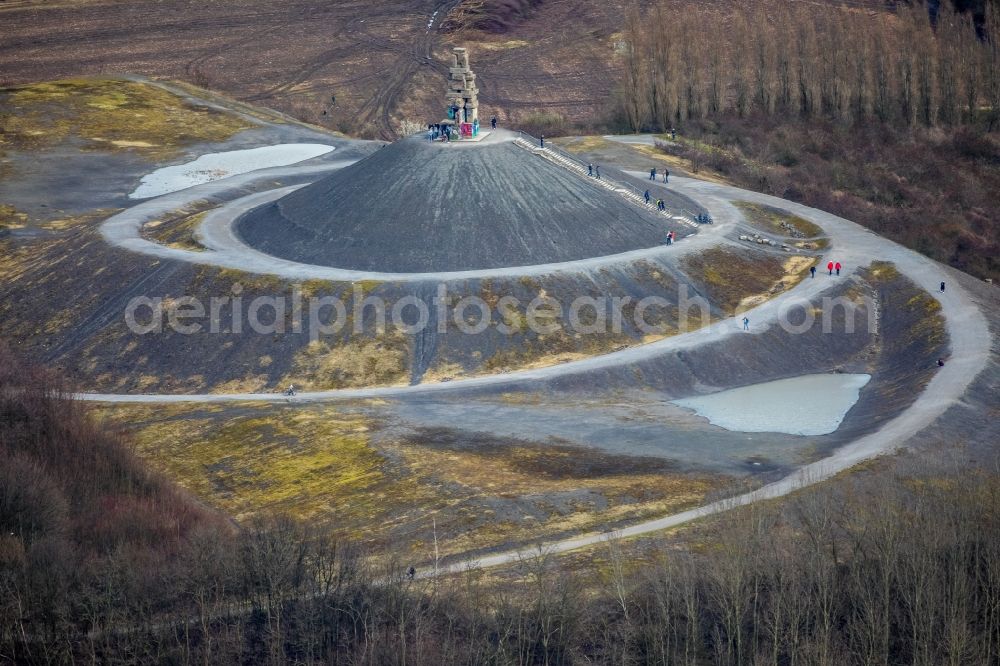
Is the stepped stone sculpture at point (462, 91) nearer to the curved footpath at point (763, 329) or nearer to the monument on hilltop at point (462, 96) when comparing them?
the monument on hilltop at point (462, 96)

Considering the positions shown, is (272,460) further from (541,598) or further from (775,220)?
(775,220)

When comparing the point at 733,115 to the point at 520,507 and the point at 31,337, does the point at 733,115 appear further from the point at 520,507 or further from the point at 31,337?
the point at 520,507

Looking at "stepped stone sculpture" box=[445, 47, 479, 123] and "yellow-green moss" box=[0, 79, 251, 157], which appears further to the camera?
"yellow-green moss" box=[0, 79, 251, 157]

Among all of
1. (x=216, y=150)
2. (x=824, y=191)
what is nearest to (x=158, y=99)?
(x=216, y=150)

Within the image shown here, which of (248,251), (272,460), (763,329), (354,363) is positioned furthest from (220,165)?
(272,460)

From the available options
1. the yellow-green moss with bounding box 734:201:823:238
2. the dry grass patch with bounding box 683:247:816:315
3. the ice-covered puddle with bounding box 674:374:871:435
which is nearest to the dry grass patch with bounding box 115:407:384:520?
the ice-covered puddle with bounding box 674:374:871:435

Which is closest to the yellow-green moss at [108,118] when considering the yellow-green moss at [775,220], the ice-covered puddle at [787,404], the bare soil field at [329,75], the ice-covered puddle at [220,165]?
the ice-covered puddle at [220,165]

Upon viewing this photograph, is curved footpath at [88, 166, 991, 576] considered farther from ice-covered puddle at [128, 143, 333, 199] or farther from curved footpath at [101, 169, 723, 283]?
ice-covered puddle at [128, 143, 333, 199]
